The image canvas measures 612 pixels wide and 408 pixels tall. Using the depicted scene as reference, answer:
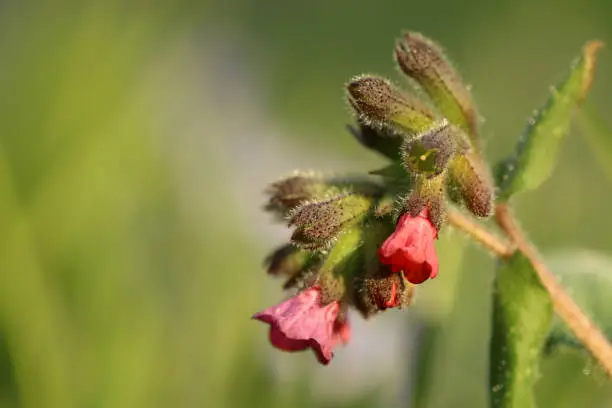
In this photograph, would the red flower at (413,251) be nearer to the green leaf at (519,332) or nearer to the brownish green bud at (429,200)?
the brownish green bud at (429,200)

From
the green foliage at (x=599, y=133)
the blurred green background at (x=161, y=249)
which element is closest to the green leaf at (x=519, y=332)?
the blurred green background at (x=161, y=249)

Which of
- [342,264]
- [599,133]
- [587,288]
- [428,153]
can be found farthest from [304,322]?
[599,133]

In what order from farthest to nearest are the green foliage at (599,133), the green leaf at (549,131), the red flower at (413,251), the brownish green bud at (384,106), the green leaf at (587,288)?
the green foliage at (599,133) → the green leaf at (587,288) → the green leaf at (549,131) → the brownish green bud at (384,106) → the red flower at (413,251)

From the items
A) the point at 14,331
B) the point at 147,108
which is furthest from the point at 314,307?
the point at 147,108

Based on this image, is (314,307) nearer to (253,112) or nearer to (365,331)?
(365,331)

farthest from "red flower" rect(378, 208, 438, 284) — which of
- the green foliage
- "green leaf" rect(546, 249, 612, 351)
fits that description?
the green foliage

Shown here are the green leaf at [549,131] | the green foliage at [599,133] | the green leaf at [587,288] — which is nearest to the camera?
the green leaf at [549,131]

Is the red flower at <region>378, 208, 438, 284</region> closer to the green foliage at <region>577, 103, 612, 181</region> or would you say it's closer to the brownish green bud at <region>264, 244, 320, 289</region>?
the brownish green bud at <region>264, 244, 320, 289</region>

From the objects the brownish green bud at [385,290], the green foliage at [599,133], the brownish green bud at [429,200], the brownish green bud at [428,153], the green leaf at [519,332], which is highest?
the green foliage at [599,133]
